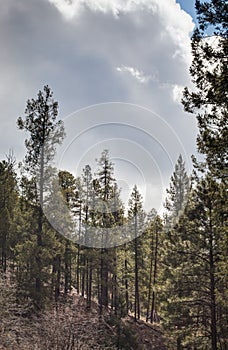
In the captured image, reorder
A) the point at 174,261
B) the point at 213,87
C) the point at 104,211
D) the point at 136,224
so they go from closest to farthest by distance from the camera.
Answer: the point at 213,87 → the point at 174,261 → the point at 104,211 → the point at 136,224

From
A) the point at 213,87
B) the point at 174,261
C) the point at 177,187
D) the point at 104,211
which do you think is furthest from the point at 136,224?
the point at 213,87

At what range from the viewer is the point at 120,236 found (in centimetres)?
2723

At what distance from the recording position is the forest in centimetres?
812

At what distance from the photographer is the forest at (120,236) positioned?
8.12 metres

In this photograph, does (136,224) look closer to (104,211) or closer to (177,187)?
(104,211)

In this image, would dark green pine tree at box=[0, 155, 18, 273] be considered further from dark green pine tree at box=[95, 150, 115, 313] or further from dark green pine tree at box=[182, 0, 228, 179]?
dark green pine tree at box=[182, 0, 228, 179]

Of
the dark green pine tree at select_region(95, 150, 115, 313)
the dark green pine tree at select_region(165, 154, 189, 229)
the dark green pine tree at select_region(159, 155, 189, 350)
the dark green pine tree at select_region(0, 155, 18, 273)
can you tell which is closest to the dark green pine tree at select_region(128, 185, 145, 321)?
the dark green pine tree at select_region(95, 150, 115, 313)

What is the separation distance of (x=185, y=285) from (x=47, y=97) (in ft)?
42.1

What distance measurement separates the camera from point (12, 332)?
502 inches

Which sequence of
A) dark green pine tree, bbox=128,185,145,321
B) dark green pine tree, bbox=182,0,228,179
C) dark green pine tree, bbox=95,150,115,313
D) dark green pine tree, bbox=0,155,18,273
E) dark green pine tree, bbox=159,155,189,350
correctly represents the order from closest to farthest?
1. dark green pine tree, bbox=182,0,228,179
2. dark green pine tree, bbox=159,155,189,350
3. dark green pine tree, bbox=0,155,18,273
4. dark green pine tree, bbox=95,150,115,313
5. dark green pine tree, bbox=128,185,145,321

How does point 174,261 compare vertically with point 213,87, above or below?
below

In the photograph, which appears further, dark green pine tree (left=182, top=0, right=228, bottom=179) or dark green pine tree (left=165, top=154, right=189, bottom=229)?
dark green pine tree (left=165, top=154, right=189, bottom=229)

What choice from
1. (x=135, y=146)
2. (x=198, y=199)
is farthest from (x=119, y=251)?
(x=198, y=199)

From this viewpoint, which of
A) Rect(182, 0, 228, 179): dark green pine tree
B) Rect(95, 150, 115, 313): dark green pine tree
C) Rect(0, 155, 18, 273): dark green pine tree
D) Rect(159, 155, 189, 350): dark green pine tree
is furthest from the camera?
Rect(95, 150, 115, 313): dark green pine tree
